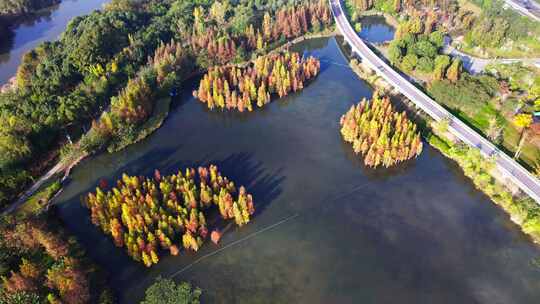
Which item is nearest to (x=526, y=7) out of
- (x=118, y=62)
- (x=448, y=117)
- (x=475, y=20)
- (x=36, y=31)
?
(x=475, y=20)

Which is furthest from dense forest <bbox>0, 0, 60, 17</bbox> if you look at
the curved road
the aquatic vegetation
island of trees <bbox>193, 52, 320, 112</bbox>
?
the curved road

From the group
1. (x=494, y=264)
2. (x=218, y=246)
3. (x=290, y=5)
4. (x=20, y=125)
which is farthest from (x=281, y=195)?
(x=290, y=5)

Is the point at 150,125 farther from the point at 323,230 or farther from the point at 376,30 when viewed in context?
the point at 376,30

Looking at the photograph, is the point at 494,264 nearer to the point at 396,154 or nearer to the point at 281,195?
the point at 396,154

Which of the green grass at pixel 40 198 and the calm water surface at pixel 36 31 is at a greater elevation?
the calm water surface at pixel 36 31

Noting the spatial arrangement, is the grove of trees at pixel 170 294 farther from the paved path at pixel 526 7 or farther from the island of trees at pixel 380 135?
the paved path at pixel 526 7

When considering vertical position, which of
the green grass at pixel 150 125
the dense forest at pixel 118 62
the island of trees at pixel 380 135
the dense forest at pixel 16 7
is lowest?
the island of trees at pixel 380 135

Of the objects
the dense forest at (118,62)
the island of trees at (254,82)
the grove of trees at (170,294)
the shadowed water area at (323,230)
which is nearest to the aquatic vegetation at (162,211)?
the shadowed water area at (323,230)
